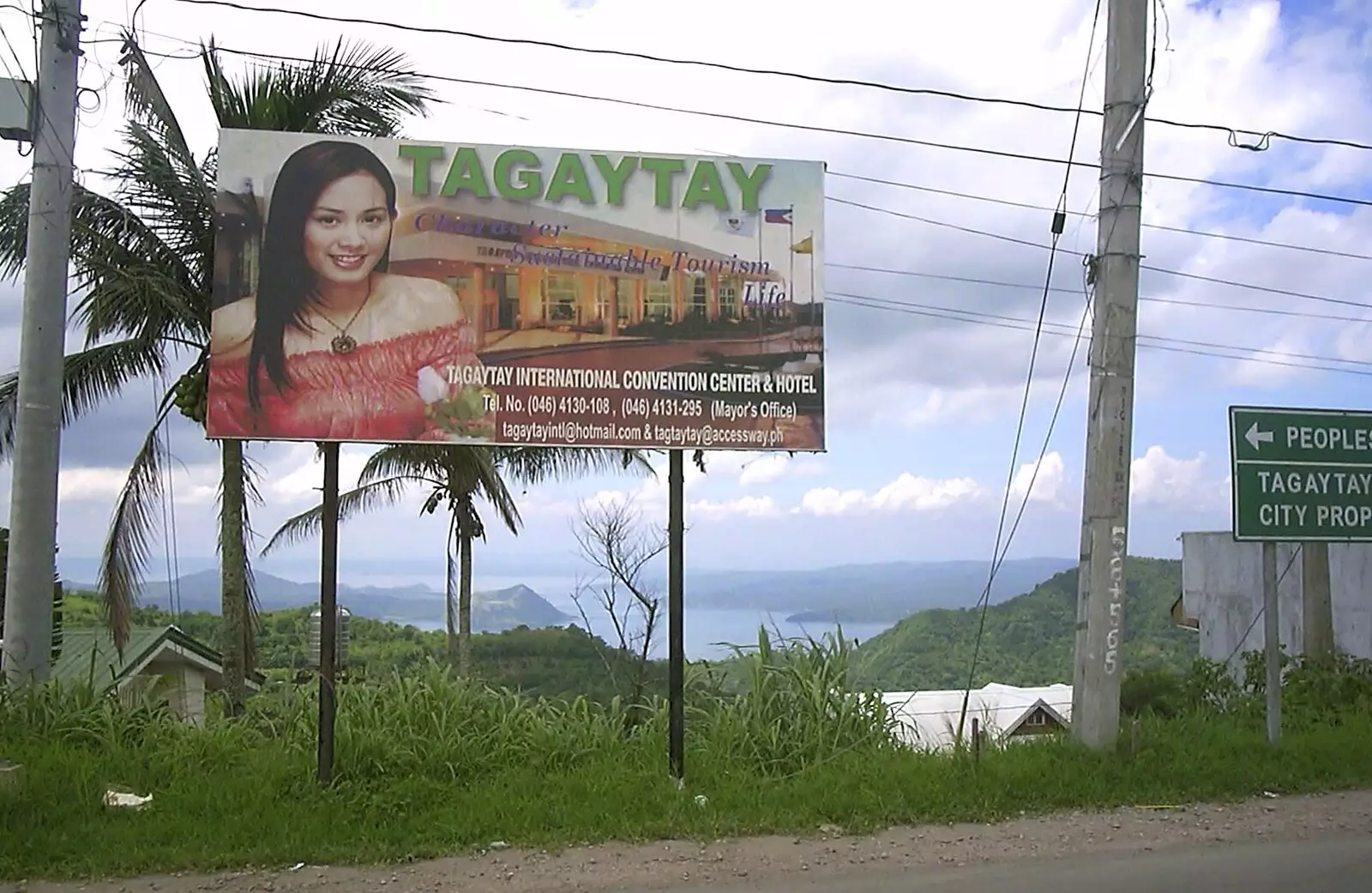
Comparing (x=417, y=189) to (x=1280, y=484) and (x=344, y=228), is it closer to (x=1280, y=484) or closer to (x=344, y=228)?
(x=344, y=228)

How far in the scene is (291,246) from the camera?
8.09 meters

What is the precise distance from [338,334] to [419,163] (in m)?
1.38

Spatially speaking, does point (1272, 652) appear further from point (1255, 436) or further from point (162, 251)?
point (162, 251)

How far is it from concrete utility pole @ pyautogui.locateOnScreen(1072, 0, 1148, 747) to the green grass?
614mm

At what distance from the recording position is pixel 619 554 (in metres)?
9.49

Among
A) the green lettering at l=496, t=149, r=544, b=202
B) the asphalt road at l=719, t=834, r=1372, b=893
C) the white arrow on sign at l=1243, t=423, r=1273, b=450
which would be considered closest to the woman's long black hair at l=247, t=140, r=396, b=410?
the green lettering at l=496, t=149, r=544, b=202

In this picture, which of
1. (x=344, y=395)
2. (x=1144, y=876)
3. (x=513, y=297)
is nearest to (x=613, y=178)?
(x=513, y=297)

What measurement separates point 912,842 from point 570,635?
5303 millimetres

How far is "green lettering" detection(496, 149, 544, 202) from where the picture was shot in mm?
8328

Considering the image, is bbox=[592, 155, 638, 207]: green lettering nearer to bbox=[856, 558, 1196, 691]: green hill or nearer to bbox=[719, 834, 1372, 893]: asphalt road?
bbox=[856, 558, 1196, 691]: green hill

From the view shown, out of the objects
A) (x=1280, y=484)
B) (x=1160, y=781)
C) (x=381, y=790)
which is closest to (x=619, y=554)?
(x=381, y=790)

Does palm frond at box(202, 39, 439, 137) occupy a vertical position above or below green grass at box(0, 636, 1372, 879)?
above

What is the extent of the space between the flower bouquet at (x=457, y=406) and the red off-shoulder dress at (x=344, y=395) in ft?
0.12

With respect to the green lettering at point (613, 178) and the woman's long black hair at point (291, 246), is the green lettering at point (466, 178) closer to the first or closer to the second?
the woman's long black hair at point (291, 246)
